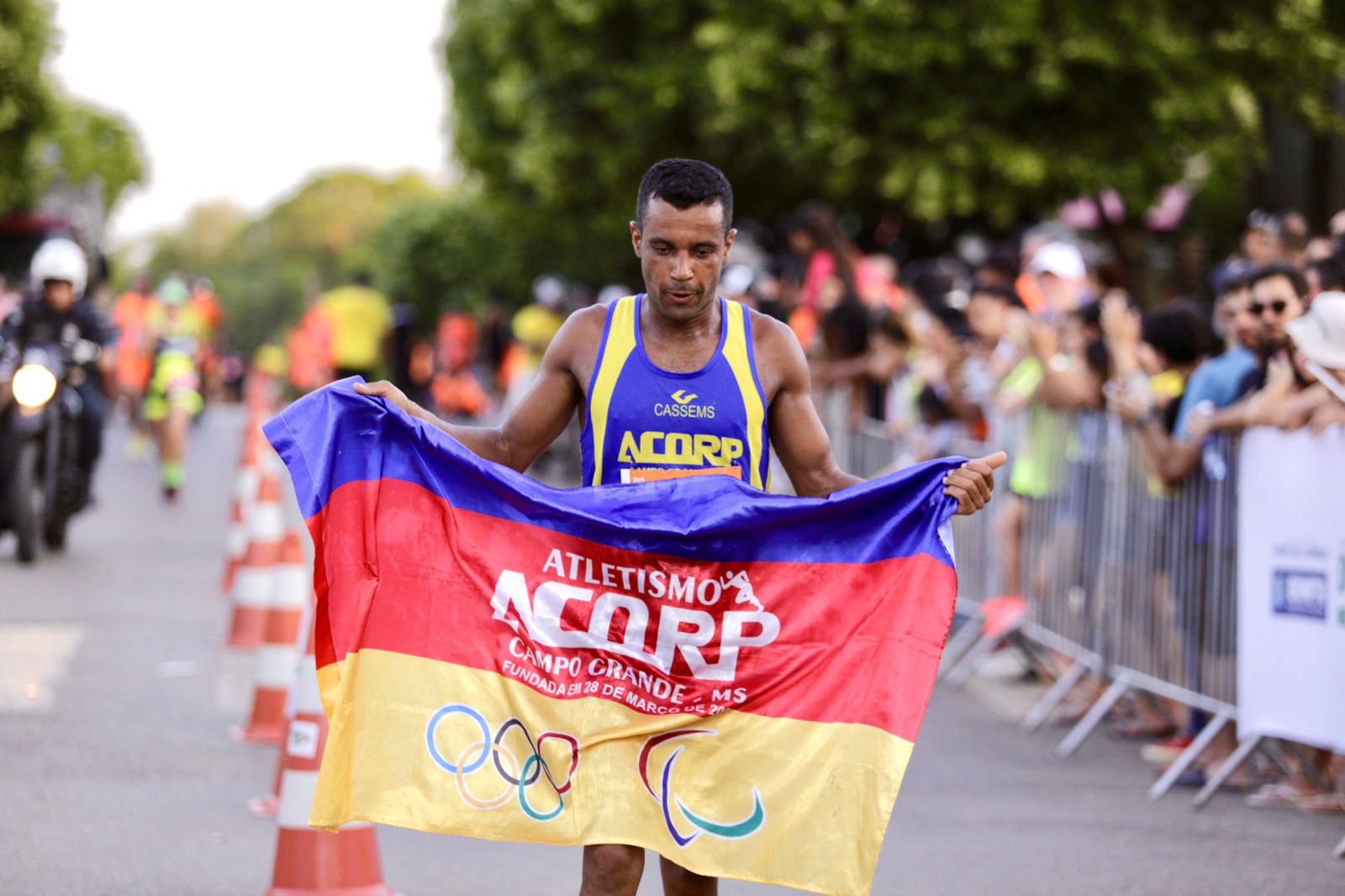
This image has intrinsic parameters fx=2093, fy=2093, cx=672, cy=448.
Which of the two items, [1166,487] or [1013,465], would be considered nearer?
[1166,487]

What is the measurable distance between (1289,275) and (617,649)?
4.55 meters

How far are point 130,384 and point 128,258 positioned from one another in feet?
474

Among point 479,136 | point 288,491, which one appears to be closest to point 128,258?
point 479,136

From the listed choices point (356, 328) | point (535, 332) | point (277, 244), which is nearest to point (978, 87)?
point (535, 332)

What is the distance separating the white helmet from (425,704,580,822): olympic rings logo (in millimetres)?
11268

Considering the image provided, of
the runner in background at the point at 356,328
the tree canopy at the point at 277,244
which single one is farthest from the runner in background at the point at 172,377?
the tree canopy at the point at 277,244

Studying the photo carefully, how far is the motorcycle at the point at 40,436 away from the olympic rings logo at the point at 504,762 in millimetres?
9927

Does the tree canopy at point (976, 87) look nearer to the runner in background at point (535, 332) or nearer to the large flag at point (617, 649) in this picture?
the runner in background at point (535, 332)

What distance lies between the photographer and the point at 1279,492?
834cm

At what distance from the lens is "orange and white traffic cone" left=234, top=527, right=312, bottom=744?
872 centimetres

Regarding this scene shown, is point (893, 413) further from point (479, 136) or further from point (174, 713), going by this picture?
point (479, 136)

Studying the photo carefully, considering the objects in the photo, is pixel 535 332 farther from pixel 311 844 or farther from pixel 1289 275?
pixel 311 844

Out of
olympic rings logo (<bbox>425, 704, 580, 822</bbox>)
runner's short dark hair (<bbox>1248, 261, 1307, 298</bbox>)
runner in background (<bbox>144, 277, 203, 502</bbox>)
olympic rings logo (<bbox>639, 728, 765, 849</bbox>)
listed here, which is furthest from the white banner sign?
runner in background (<bbox>144, 277, 203, 502</bbox>)

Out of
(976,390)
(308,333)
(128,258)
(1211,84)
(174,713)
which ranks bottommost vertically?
(174,713)
